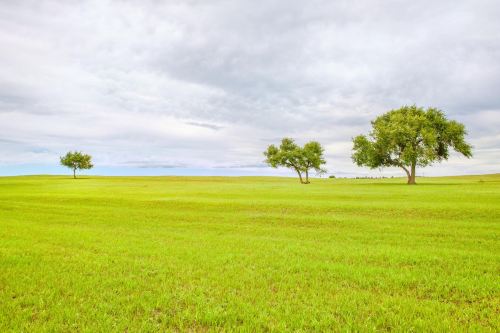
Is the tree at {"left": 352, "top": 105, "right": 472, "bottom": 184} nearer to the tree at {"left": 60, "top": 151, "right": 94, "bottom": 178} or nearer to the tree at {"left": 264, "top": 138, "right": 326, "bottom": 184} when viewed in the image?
the tree at {"left": 264, "top": 138, "right": 326, "bottom": 184}

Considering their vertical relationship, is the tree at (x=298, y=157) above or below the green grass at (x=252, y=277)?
above

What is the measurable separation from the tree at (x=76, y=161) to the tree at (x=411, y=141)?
106686mm

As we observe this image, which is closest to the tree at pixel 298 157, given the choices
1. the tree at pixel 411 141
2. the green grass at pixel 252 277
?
the tree at pixel 411 141

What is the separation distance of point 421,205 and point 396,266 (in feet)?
63.6

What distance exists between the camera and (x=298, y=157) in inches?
3610

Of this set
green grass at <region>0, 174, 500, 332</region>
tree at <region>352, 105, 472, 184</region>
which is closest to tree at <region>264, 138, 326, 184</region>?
tree at <region>352, 105, 472, 184</region>

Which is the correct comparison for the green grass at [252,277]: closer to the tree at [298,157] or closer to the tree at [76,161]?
the tree at [298,157]

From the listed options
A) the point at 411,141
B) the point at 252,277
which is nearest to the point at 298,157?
the point at 411,141

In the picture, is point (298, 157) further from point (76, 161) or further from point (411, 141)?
point (76, 161)

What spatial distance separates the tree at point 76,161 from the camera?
426 ft

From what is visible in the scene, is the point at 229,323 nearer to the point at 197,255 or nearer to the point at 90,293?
the point at 90,293

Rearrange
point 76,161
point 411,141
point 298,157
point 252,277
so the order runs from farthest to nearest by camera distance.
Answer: point 76,161 → point 298,157 → point 411,141 → point 252,277

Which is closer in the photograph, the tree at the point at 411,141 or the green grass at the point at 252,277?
the green grass at the point at 252,277

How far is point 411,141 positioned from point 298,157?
32039mm
